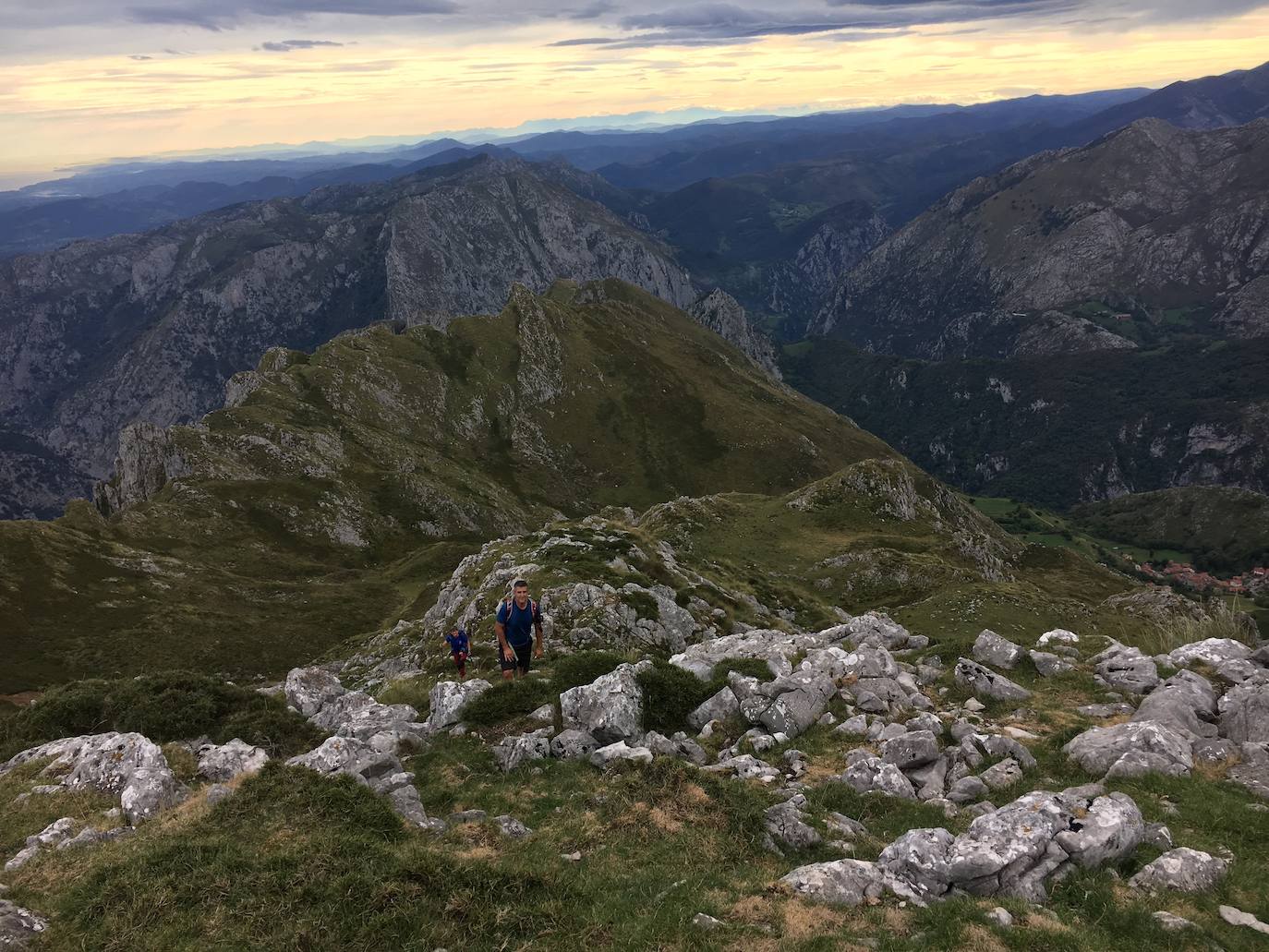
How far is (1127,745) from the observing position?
19.9m

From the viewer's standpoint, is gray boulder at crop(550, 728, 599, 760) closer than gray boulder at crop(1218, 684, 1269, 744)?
No

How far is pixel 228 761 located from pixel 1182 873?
2539 cm

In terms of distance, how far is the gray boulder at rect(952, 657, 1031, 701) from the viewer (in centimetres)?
2545

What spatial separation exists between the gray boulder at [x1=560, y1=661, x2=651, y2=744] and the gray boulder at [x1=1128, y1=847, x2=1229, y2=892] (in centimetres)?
1467

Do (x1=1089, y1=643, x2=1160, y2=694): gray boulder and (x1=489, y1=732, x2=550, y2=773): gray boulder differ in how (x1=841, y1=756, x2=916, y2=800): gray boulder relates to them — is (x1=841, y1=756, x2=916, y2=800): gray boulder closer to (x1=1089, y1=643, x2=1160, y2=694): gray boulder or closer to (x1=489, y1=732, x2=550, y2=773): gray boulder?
(x1=489, y1=732, x2=550, y2=773): gray boulder

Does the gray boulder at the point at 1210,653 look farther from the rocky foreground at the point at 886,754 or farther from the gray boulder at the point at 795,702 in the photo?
the gray boulder at the point at 795,702

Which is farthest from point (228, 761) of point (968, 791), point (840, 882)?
point (968, 791)

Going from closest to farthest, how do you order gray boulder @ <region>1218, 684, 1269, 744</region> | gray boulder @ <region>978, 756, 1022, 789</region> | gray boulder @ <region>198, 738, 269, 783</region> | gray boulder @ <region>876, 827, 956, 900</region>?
gray boulder @ <region>876, 827, 956, 900</region>, gray boulder @ <region>978, 756, 1022, 789</region>, gray boulder @ <region>198, 738, 269, 783</region>, gray boulder @ <region>1218, 684, 1269, 744</region>

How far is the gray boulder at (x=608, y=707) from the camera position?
2406cm

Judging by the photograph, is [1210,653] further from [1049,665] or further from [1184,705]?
[1184,705]

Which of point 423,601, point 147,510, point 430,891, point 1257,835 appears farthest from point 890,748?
point 147,510

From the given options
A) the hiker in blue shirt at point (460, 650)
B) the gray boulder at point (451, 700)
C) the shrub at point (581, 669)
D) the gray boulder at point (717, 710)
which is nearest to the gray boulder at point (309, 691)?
the hiker in blue shirt at point (460, 650)

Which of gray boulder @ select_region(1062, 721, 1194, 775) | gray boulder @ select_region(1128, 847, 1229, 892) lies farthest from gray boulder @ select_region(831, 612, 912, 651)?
gray boulder @ select_region(1128, 847, 1229, 892)

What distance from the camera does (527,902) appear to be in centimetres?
1409
